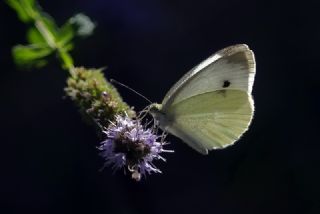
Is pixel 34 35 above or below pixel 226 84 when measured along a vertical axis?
below

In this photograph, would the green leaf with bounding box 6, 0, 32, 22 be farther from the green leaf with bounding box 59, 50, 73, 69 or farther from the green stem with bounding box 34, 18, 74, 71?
the green leaf with bounding box 59, 50, 73, 69

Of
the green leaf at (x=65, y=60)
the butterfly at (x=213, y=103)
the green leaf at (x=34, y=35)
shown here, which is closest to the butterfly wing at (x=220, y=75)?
the butterfly at (x=213, y=103)

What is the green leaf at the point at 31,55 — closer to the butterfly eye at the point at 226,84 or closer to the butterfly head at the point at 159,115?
the butterfly head at the point at 159,115

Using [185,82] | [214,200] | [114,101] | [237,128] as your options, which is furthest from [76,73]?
[214,200]

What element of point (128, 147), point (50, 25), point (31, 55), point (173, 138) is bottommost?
point (128, 147)

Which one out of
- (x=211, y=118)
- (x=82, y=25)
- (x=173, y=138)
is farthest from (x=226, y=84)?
(x=173, y=138)

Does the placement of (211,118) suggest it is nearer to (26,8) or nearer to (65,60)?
(65,60)
